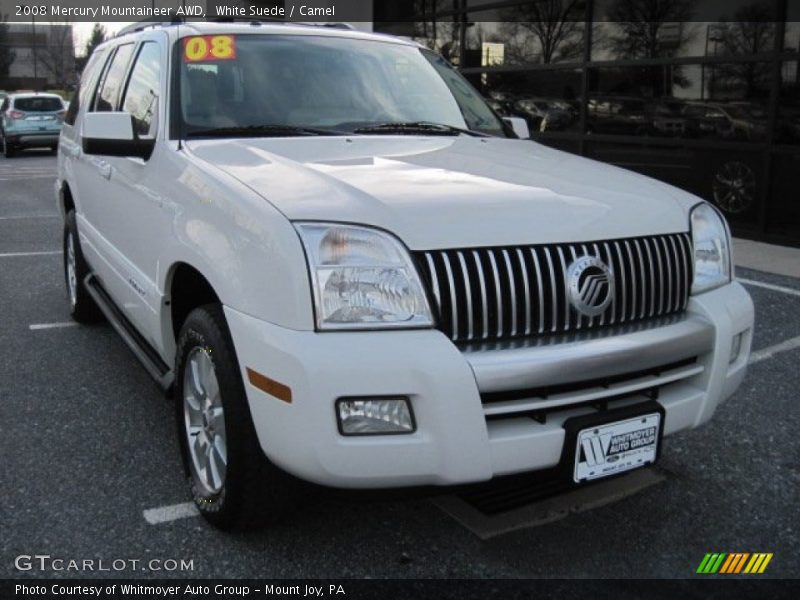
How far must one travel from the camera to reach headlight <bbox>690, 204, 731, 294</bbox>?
303 cm

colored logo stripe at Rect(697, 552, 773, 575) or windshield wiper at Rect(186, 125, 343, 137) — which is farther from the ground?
windshield wiper at Rect(186, 125, 343, 137)

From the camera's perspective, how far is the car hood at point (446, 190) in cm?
248

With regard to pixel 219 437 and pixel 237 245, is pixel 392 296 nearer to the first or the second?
pixel 237 245

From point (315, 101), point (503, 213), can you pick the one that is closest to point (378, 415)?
point (503, 213)

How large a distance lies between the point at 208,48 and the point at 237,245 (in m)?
1.44

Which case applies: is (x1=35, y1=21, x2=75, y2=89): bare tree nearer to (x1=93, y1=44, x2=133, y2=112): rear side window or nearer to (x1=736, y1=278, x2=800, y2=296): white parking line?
(x1=93, y1=44, x2=133, y2=112): rear side window

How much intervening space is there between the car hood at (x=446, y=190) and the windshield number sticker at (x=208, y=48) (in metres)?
0.51

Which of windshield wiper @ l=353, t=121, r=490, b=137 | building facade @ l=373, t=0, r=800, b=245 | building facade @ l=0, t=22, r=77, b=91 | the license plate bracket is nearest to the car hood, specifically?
windshield wiper @ l=353, t=121, r=490, b=137

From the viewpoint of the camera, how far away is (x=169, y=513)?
3047mm

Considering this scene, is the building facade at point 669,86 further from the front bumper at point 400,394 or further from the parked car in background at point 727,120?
the front bumper at point 400,394

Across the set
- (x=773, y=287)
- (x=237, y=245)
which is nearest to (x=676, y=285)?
(x=237, y=245)

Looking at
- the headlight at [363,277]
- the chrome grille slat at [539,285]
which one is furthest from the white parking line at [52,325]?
the chrome grille slat at [539,285]

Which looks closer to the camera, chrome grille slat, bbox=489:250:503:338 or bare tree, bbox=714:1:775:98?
chrome grille slat, bbox=489:250:503:338

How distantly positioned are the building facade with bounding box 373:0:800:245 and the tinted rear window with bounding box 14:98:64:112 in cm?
1335
